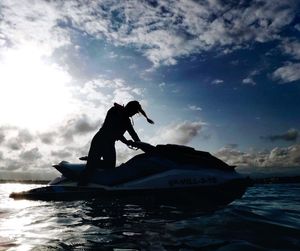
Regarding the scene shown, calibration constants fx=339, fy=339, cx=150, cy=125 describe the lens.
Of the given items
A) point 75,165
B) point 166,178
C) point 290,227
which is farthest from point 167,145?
point 290,227

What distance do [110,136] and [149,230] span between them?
5.01 m

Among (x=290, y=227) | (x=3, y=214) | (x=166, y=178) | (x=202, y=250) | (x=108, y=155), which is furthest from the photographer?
(x=108, y=155)

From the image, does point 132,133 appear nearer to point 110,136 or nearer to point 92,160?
point 110,136

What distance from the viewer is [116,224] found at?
5.35m

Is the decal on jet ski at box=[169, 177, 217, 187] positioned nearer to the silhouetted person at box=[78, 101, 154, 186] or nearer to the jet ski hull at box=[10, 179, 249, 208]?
the jet ski hull at box=[10, 179, 249, 208]

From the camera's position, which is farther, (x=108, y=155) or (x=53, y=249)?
(x=108, y=155)

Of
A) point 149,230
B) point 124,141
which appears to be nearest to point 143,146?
point 124,141

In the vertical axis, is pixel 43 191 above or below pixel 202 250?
above

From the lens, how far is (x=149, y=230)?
4.76 metres

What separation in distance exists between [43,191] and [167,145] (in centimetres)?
400

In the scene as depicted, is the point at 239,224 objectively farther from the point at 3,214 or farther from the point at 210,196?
the point at 3,214

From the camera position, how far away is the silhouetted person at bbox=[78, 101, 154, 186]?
9.20 m

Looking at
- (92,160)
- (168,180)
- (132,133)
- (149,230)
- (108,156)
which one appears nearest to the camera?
(149,230)

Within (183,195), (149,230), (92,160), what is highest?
(92,160)
